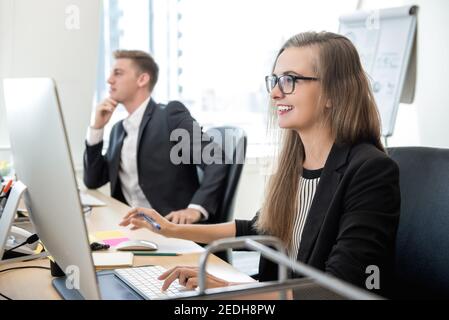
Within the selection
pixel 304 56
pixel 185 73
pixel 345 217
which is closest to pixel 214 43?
pixel 185 73

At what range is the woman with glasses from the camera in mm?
1272

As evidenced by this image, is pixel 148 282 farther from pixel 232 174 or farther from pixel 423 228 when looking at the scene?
pixel 232 174

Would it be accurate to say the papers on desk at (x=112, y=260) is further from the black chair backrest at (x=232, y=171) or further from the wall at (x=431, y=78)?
the wall at (x=431, y=78)

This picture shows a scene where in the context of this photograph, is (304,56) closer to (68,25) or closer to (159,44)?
(68,25)

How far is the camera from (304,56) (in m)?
1.53

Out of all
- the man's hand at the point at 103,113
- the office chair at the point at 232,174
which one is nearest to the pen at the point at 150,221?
the office chair at the point at 232,174

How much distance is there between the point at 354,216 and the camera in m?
1.29

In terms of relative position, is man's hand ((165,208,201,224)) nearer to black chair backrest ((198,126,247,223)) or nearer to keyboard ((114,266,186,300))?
black chair backrest ((198,126,247,223))

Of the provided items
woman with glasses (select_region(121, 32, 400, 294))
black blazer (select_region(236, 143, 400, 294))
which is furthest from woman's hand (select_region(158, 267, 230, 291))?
black blazer (select_region(236, 143, 400, 294))

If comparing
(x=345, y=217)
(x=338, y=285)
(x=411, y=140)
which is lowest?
(x=411, y=140)

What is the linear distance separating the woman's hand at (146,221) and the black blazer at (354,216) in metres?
0.39

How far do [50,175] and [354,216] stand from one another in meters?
0.67

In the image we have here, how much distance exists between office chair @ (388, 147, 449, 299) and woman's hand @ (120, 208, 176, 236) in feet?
2.03

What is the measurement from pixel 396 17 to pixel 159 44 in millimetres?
1532
